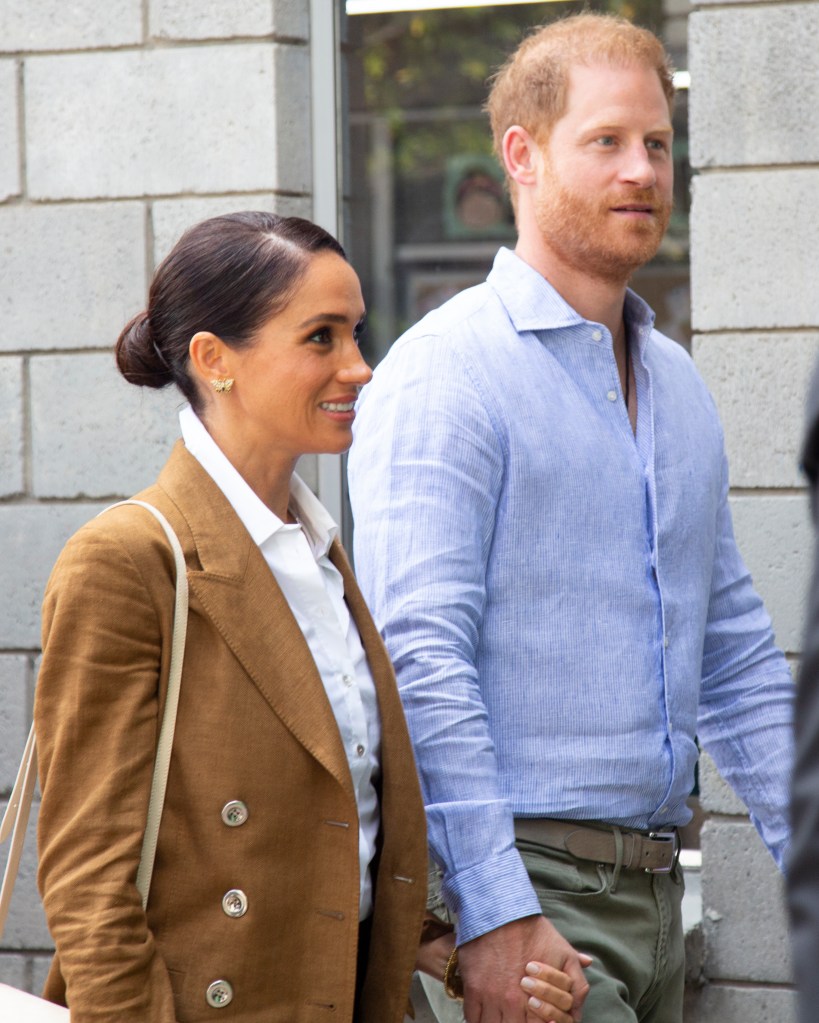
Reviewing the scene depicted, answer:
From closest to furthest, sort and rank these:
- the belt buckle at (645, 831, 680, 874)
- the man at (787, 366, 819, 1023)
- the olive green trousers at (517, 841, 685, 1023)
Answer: the man at (787, 366, 819, 1023), the olive green trousers at (517, 841, 685, 1023), the belt buckle at (645, 831, 680, 874)

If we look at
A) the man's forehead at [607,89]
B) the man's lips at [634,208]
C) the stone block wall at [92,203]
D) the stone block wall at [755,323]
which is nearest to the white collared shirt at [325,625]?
the man's lips at [634,208]

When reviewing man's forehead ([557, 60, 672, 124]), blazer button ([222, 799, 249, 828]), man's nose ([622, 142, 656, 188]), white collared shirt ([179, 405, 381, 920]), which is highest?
man's forehead ([557, 60, 672, 124])

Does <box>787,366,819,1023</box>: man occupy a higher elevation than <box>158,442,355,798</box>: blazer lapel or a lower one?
higher

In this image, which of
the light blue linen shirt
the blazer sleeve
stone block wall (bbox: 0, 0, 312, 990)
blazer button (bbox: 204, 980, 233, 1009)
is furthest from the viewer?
stone block wall (bbox: 0, 0, 312, 990)

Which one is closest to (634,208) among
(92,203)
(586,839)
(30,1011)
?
(586,839)

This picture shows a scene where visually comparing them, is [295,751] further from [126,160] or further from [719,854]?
[126,160]

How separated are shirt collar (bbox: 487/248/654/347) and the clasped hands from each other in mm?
1034

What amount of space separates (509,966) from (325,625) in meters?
0.59

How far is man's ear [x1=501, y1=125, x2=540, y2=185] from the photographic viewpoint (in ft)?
9.61

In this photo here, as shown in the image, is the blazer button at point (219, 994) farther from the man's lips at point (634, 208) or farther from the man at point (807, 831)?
the man's lips at point (634, 208)

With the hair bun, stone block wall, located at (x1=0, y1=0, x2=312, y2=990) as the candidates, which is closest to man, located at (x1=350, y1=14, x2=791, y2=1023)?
the hair bun

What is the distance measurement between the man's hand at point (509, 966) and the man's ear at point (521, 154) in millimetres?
1370

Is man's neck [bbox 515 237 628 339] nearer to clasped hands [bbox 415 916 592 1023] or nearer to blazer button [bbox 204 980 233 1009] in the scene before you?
clasped hands [bbox 415 916 592 1023]

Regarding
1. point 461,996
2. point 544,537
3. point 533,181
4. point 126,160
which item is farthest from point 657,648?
point 126,160
